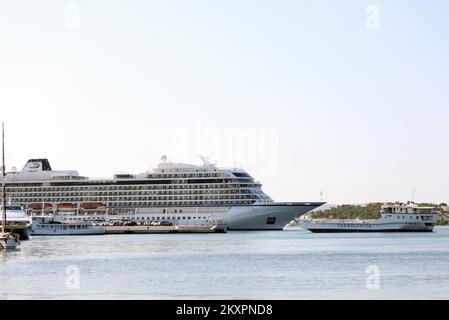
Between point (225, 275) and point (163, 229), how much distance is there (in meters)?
68.6

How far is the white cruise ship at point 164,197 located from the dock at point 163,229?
340 cm

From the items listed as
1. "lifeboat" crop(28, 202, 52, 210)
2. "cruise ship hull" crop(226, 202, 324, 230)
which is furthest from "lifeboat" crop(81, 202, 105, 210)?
"cruise ship hull" crop(226, 202, 324, 230)

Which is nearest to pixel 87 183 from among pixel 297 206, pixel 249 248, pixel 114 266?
pixel 297 206

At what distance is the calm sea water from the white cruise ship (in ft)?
169

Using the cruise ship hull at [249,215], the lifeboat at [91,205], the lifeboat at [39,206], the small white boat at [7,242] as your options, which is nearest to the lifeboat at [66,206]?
the lifeboat at [91,205]

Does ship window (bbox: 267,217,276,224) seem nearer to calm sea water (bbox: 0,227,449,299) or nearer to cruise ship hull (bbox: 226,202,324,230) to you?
cruise ship hull (bbox: 226,202,324,230)

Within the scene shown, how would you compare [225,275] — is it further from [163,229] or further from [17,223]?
[163,229]

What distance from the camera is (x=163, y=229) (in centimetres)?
11000

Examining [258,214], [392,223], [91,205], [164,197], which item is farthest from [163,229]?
[392,223]

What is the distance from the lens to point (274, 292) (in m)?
34.3

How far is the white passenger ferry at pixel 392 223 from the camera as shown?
111 m
